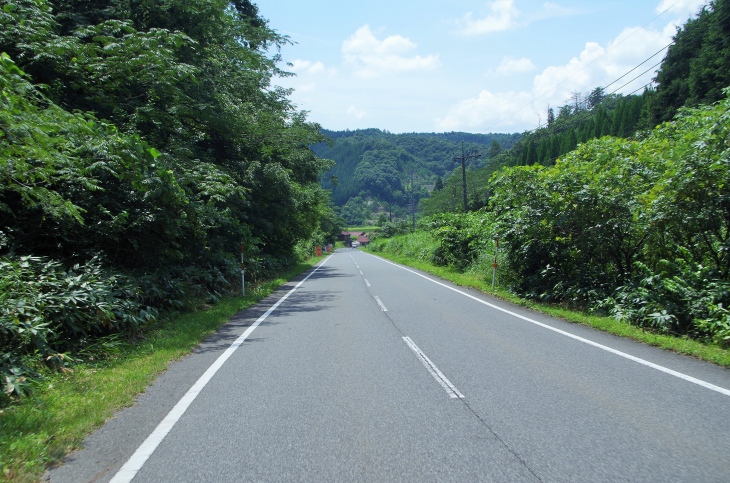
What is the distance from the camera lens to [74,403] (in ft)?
15.9

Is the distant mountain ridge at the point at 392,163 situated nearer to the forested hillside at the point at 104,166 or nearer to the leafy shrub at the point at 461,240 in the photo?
the leafy shrub at the point at 461,240

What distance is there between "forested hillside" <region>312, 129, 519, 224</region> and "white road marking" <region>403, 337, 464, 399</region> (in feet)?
486

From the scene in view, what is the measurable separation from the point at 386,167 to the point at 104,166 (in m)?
160

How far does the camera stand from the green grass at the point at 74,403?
12.0 ft

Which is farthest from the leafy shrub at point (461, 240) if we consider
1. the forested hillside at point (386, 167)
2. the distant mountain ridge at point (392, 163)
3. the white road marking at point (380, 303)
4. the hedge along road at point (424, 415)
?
the forested hillside at point (386, 167)

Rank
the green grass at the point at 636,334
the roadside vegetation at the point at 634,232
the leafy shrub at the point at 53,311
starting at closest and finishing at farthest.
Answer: the leafy shrub at the point at 53,311
the green grass at the point at 636,334
the roadside vegetation at the point at 634,232

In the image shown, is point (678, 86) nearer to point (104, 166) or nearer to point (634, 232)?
point (634, 232)

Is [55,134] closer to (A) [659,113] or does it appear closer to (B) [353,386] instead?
(B) [353,386]

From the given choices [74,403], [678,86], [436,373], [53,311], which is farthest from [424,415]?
[678,86]

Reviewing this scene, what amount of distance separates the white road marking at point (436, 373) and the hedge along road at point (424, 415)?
3cm

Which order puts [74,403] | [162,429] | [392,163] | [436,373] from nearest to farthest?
[162,429] < [74,403] < [436,373] < [392,163]

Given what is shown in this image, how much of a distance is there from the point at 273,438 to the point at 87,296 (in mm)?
4377

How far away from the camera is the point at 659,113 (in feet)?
177

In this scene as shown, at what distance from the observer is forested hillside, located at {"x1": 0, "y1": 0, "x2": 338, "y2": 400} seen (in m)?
6.20
